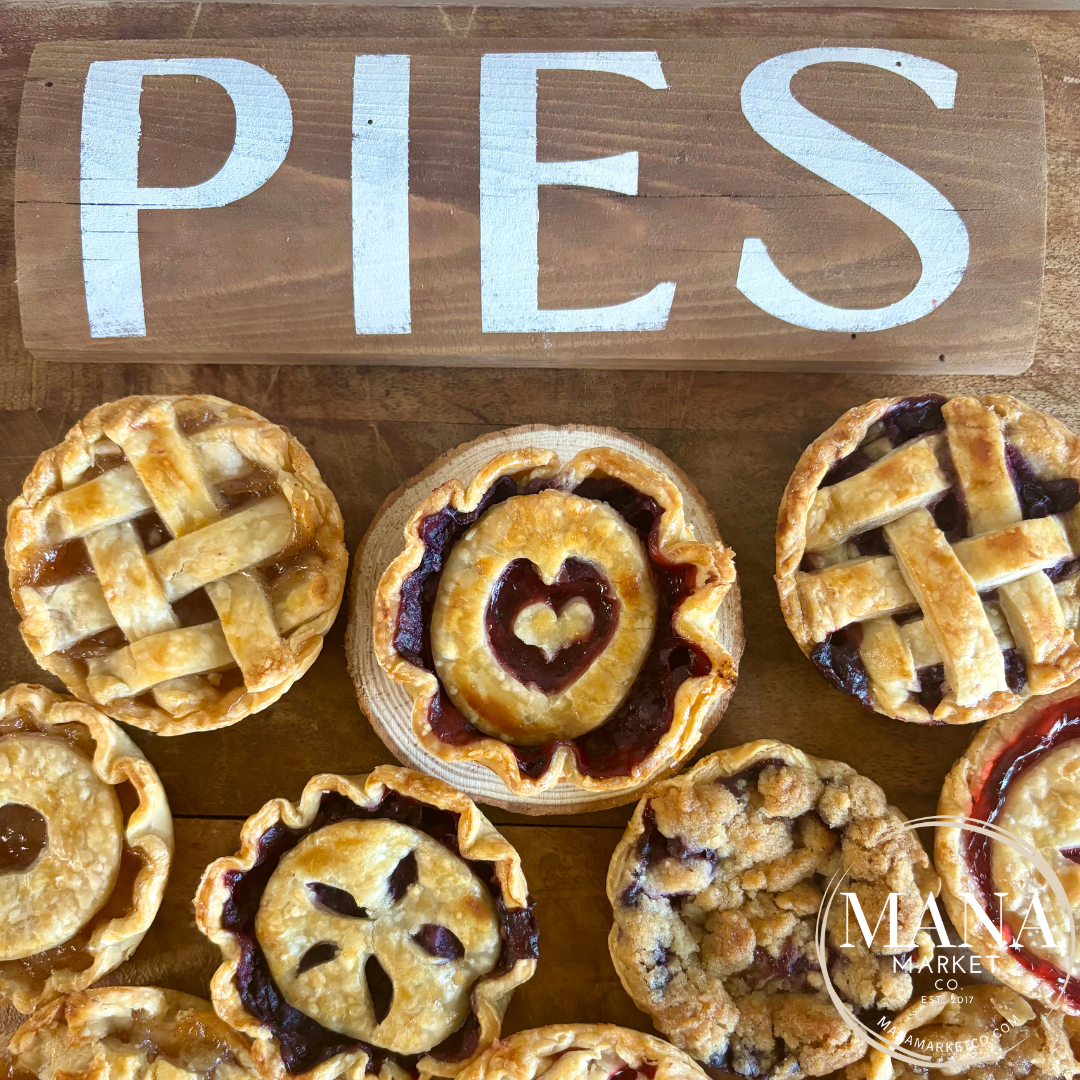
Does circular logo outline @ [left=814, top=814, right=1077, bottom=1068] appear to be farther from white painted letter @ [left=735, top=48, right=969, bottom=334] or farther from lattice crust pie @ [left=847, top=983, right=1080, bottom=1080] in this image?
white painted letter @ [left=735, top=48, right=969, bottom=334]

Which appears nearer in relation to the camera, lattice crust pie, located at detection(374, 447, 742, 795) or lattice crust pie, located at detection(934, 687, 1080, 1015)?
lattice crust pie, located at detection(374, 447, 742, 795)

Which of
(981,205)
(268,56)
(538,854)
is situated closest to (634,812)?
(538,854)

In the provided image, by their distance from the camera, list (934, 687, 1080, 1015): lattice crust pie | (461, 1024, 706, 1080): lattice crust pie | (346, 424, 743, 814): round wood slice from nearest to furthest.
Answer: (461, 1024, 706, 1080): lattice crust pie, (934, 687, 1080, 1015): lattice crust pie, (346, 424, 743, 814): round wood slice

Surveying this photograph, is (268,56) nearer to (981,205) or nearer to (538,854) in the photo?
(981,205)

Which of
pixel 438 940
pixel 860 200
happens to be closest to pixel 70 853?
pixel 438 940

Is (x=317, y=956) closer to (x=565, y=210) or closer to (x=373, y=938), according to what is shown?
(x=373, y=938)

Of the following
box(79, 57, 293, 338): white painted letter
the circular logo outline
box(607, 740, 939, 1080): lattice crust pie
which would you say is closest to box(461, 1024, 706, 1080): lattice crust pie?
box(607, 740, 939, 1080): lattice crust pie
